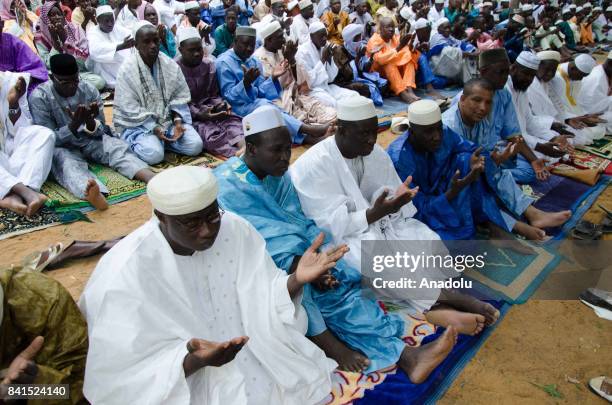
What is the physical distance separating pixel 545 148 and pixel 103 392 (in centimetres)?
481

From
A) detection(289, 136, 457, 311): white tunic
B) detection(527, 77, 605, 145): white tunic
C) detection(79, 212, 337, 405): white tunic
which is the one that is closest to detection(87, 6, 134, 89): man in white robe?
detection(289, 136, 457, 311): white tunic

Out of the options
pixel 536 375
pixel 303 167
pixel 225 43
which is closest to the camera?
pixel 536 375

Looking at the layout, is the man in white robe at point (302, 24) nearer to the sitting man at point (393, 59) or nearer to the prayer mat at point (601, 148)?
the sitting man at point (393, 59)

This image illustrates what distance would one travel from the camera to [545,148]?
4988 millimetres

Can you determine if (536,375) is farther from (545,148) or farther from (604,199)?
(545,148)

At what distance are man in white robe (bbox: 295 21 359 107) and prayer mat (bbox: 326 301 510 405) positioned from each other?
469cm

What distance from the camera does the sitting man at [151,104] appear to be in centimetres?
508

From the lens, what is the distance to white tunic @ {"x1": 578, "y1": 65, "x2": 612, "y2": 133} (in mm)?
5926

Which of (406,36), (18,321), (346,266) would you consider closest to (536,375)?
(346,266)

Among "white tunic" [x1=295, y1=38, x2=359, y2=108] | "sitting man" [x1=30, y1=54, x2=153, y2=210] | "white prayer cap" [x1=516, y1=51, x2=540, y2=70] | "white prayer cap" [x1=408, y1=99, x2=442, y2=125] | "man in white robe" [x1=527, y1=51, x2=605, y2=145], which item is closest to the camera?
"white prayer cap" [x1=408, y1=99, x2=442, y2=125]

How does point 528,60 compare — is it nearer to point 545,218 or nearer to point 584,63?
point 584,63

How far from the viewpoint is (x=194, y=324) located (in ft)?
6.48

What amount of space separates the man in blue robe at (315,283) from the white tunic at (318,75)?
413 centimetres

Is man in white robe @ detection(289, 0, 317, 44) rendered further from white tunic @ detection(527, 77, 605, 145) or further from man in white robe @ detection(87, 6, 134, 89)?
white tunic @ detection(527, 77, 605, 145)
